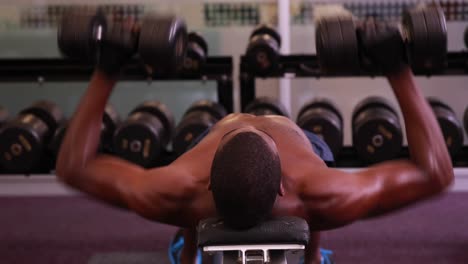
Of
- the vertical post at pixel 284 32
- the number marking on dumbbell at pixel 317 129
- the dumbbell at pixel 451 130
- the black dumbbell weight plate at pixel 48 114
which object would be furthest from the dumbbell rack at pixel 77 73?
the dumbbell at pixel 451 130

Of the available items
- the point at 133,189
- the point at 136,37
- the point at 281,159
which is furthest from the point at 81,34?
the point at 281,159

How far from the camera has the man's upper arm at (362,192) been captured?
63.7 inches

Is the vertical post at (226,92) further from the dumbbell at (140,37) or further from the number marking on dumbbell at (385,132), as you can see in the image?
the dumbbell at (140,37)

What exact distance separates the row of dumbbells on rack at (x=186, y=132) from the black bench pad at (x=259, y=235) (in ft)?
6.11

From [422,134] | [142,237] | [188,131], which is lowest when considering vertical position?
[142,237]

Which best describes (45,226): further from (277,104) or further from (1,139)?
(277,104)

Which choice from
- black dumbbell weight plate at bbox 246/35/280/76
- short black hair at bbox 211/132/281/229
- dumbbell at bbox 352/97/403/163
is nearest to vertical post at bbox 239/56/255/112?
black dumbbell weight plate at bbox 246/35/280/76

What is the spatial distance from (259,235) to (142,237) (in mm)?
1970

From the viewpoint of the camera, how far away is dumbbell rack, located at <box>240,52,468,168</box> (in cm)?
359

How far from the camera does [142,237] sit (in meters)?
3.31

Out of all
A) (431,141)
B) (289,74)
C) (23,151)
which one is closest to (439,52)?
(431,141)

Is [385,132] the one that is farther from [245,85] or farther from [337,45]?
[337,45]

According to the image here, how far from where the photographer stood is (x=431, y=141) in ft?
5.41

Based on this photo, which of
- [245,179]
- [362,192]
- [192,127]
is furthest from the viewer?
[192,127]
